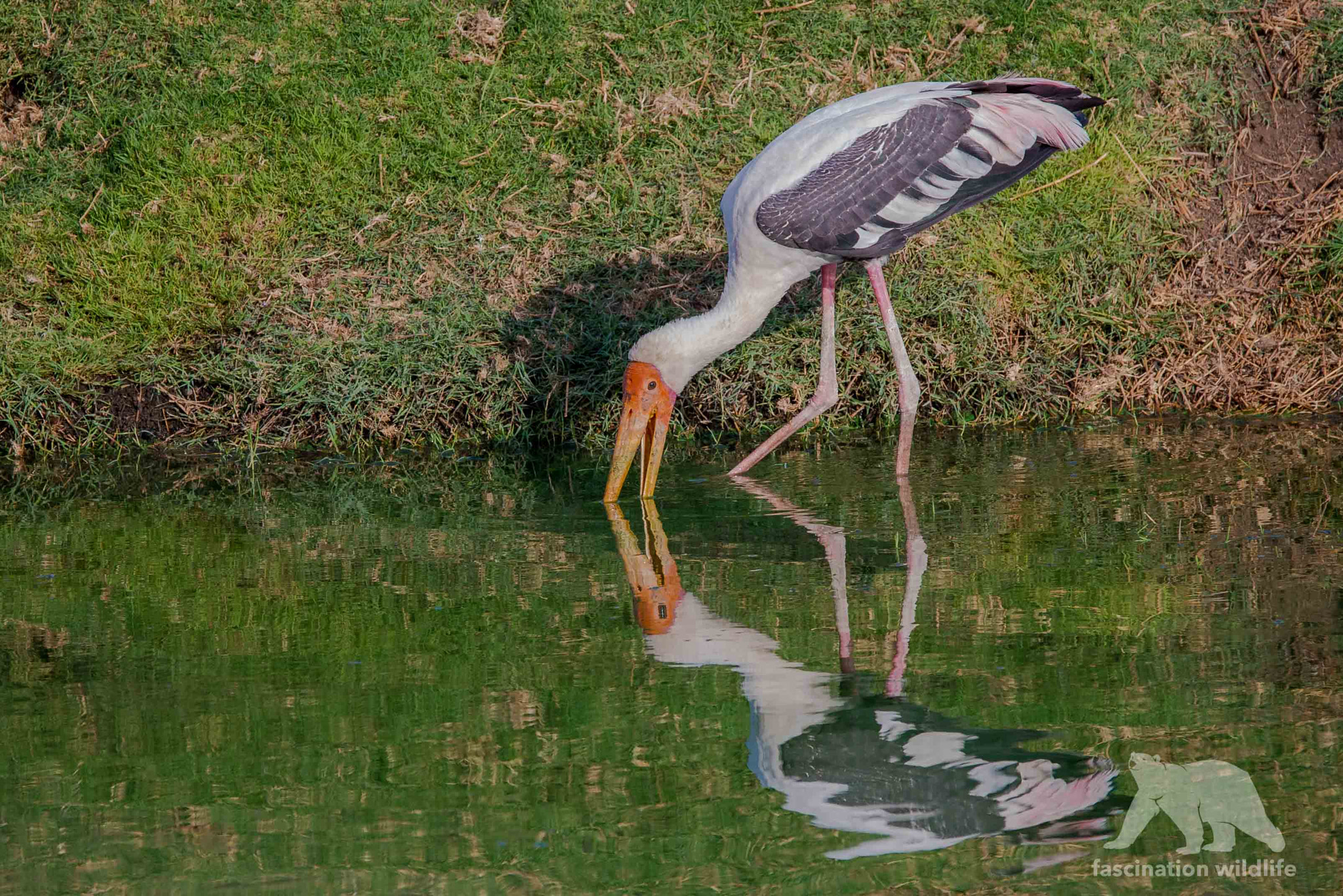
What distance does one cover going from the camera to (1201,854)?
2.56 m

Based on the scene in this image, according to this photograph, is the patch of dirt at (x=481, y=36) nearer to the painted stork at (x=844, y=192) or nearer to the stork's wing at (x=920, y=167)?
the painted stork at (x=844, y=192)

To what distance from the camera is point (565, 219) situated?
22.6 feet

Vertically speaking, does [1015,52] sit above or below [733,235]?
above

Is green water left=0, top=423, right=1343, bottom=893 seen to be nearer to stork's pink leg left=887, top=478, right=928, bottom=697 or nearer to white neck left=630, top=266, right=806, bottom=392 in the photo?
stork's pink leg left=887, top=478, right=928, bottom=697

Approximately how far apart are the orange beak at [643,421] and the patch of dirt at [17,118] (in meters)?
3.96

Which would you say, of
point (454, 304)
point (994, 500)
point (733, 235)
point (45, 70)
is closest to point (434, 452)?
point (454, 304)

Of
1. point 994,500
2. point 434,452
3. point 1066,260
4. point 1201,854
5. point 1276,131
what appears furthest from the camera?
point 1276,131

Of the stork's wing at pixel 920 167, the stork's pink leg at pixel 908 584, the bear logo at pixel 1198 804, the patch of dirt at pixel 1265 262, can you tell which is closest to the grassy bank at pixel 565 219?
the patch of dirt at pixel 1265 262

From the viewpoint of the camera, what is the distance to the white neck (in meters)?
5.19

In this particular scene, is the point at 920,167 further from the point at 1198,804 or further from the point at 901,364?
the point at 1198,804

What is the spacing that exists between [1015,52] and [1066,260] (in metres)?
1.46

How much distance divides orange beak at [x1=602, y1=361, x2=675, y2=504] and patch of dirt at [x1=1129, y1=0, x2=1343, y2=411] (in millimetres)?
2148

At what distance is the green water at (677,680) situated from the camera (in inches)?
103

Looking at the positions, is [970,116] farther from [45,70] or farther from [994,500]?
[45,70]
